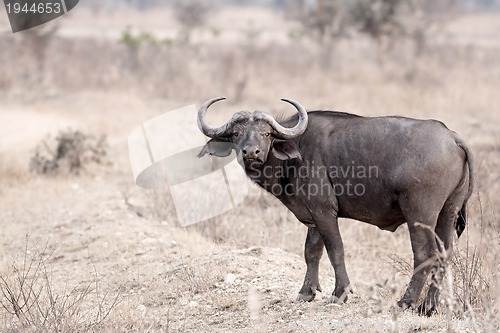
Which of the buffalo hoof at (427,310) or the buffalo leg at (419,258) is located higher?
the buffalo leg at (419,258)

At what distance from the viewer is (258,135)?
638 centimetres

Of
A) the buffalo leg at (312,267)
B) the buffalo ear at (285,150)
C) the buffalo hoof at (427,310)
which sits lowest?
the buffalo hoof at (427,310)

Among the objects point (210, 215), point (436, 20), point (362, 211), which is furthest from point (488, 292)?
point (436, 20)

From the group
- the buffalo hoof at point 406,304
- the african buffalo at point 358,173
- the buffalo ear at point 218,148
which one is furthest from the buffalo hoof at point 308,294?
the buffalo ear at point 218,148

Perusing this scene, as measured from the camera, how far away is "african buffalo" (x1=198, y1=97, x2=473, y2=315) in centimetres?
608

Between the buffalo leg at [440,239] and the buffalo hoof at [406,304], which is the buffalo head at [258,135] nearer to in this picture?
the buffalo leg at [440,239]

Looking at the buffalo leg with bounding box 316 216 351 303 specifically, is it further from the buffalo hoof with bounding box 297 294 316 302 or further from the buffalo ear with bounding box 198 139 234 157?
the buffalo ear with bounding box 198 139 234 157

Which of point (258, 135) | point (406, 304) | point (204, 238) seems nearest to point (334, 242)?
point (406, 304)

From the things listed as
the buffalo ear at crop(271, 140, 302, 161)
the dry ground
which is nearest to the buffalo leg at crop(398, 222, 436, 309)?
the dry ground

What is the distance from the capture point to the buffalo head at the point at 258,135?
633cm

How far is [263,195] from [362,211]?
4.32 meters

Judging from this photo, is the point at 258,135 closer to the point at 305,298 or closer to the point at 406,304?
the point at 305,298

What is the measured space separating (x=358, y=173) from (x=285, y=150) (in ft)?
1.97

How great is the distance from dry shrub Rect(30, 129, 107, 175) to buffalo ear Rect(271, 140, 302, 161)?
22.6 ft
